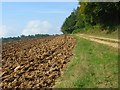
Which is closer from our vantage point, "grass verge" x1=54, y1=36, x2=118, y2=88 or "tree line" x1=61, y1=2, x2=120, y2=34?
"grass verge" x1=54, y1=36, x2=118, y2=88

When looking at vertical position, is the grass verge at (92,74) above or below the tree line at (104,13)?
below

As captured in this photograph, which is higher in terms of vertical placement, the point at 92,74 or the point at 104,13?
the point at 104,13

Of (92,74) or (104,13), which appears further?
(104,13)

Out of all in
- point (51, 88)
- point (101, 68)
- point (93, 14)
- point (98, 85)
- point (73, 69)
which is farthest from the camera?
point (93, 14)

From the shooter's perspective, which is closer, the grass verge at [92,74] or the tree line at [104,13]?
the grass verge at [92,74]

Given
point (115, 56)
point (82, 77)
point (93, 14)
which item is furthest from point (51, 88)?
point (93, 14)

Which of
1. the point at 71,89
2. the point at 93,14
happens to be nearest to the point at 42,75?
the point at 71,89

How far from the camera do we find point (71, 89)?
14812 millimetres

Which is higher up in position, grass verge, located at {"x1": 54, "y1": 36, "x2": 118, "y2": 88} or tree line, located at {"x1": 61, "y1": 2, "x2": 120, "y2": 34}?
tree line, located at {"x1": 61, "y1": 2, "x2": 120, "y2": 34}

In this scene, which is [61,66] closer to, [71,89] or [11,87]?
[11,87]

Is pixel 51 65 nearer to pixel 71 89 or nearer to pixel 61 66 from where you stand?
pixel 61 66

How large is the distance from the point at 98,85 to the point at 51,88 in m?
2.26

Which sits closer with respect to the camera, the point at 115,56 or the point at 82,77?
the point at 82,77

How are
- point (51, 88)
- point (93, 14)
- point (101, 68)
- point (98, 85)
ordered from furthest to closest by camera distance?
point (93, 14)
point (101, 68)
point (51, 88)
point (98, 85)
